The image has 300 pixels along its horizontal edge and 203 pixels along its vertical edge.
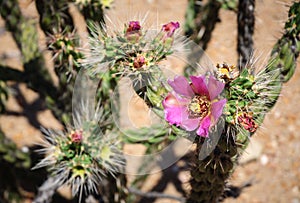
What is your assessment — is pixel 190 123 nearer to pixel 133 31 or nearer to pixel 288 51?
pixel 133 31

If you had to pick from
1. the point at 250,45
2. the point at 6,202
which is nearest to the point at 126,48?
the point at 250,45

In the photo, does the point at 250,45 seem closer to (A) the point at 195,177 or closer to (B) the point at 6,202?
(A) the point at 195,177

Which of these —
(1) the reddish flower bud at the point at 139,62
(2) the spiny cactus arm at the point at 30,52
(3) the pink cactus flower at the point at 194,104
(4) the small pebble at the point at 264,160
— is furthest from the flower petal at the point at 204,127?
(4) the small pebble at the point at 264,160

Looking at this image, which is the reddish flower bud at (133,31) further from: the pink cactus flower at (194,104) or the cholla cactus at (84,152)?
the cholla cactus at (84,152)

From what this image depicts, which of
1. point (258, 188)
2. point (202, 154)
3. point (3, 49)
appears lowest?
point (258, 188)

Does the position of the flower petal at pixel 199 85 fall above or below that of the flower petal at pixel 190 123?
above

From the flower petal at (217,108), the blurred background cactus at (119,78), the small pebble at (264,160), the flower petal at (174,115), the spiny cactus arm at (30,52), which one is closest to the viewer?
the flower petal at (217,108)

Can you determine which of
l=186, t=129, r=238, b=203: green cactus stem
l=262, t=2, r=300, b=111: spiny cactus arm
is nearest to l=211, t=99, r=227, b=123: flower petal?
l=186, t=129, r=238, b=203: green cactus stem
